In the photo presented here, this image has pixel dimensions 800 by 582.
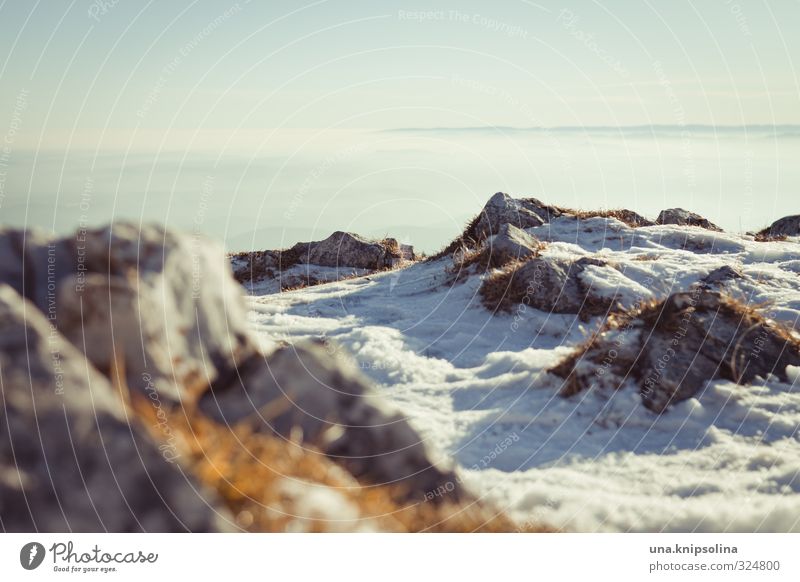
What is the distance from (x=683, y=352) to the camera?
289 inches

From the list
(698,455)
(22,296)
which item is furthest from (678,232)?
(22,296)

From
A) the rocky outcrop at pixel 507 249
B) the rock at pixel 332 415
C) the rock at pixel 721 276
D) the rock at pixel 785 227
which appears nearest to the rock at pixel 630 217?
the rock at pixel 785 227

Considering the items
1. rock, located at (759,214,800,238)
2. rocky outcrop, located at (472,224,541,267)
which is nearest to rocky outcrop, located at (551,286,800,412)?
rocky outcrop, located at (472,224,541,267)

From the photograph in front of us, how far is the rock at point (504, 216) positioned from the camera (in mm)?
17125

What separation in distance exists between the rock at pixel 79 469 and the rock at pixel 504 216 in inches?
565

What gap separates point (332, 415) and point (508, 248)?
948 centimetres

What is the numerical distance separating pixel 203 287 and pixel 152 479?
1.34 m

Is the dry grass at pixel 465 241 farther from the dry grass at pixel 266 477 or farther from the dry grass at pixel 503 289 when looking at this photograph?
the dry grass at pixel 266 477

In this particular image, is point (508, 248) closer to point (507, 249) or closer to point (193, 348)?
point (507, 249)

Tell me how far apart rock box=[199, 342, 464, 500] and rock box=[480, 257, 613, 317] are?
709 cm

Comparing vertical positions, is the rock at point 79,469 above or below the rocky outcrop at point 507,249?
below

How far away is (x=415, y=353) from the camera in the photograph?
8.95m

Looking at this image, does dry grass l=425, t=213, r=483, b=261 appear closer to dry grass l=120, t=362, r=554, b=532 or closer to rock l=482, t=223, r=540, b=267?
rock l=482, t=223, r=540, b=267

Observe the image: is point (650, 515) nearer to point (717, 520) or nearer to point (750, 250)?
point (717, 520)
